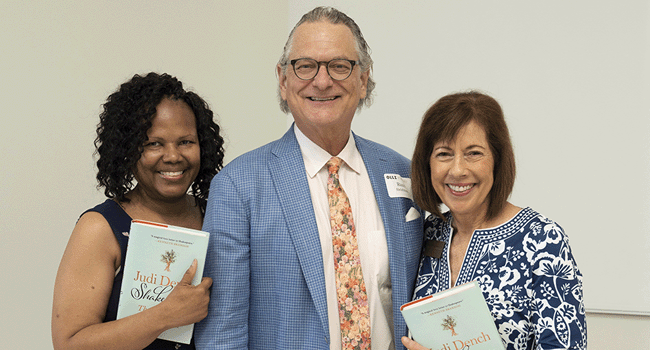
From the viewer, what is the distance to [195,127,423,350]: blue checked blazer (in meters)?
1.87

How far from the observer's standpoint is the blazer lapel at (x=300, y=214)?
187 centimetres

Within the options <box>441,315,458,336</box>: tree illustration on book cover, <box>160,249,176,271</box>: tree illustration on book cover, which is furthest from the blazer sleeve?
<box>441,315,458,336</box>: tree illustration on book cover

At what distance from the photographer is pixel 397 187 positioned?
2.23 metres

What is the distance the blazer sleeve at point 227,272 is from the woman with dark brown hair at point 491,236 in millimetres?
596

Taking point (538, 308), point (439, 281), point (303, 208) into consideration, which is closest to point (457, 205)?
point (439, 281)

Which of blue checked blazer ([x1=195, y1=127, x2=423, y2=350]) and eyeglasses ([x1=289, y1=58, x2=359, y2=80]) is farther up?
eyeglasses ([x1=289, y1=58, x2=359, y2=80])

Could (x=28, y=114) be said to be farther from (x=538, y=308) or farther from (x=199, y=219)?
(x=538, y=308)

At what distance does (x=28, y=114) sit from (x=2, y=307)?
1061mm

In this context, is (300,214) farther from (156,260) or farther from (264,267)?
(156,260)

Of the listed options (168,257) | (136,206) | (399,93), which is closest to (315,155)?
(168,257)

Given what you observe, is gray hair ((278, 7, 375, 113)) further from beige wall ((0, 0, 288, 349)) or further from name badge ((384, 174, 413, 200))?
beige wall ((0, 0, 288, 349))

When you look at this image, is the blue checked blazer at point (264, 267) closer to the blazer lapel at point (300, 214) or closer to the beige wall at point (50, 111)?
the blazer lapel at point (300, 214)

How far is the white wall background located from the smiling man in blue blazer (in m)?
1.63

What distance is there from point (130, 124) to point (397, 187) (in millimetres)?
1129
